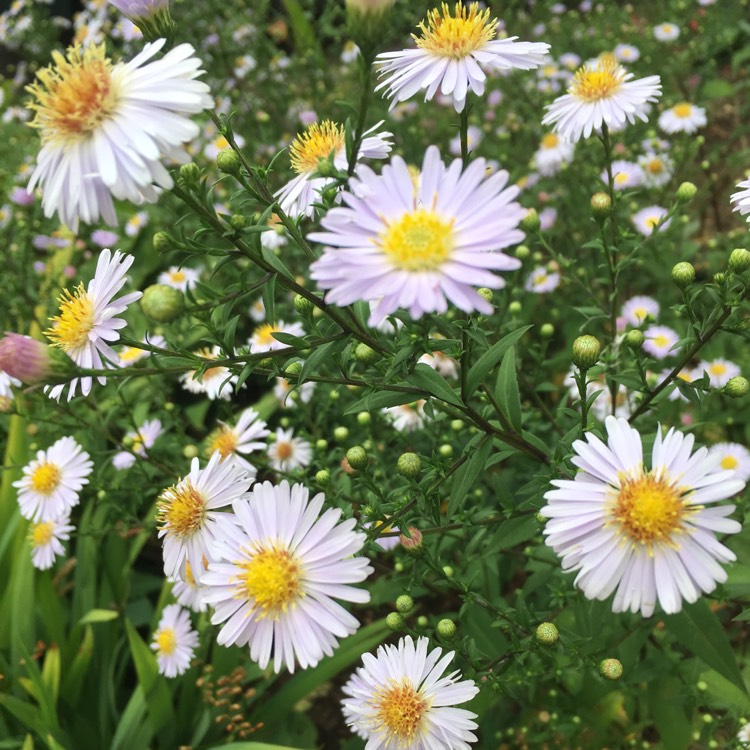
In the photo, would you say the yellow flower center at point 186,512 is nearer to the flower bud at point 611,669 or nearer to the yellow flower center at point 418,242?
the yellow flower center at point 418,242

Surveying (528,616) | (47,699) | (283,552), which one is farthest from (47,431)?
(528,616)

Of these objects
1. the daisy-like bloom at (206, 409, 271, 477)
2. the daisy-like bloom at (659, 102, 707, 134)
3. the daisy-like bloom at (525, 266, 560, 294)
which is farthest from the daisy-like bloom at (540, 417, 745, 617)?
the daisy-like bloom at (659, 102, 707, 134)

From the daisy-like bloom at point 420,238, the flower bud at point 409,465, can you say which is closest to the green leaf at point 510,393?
the flower bud at point 409,465

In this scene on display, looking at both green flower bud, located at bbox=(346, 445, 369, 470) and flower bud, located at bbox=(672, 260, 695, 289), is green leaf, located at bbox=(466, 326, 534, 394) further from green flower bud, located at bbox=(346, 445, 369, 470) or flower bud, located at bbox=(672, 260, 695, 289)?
flower bud, located at bbox=(672, 260, 695, 289)

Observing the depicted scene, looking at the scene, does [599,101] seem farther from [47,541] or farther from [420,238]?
[47,541]

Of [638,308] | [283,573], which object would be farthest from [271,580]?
[638,308]

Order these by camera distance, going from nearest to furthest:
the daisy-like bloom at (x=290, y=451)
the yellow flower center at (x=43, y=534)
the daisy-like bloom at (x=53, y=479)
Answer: the daisy-like bloom at (x=53, y=479), the yellow flower center at (x=43, y=534), the daisy-like bloom at (x=290, y=451)
